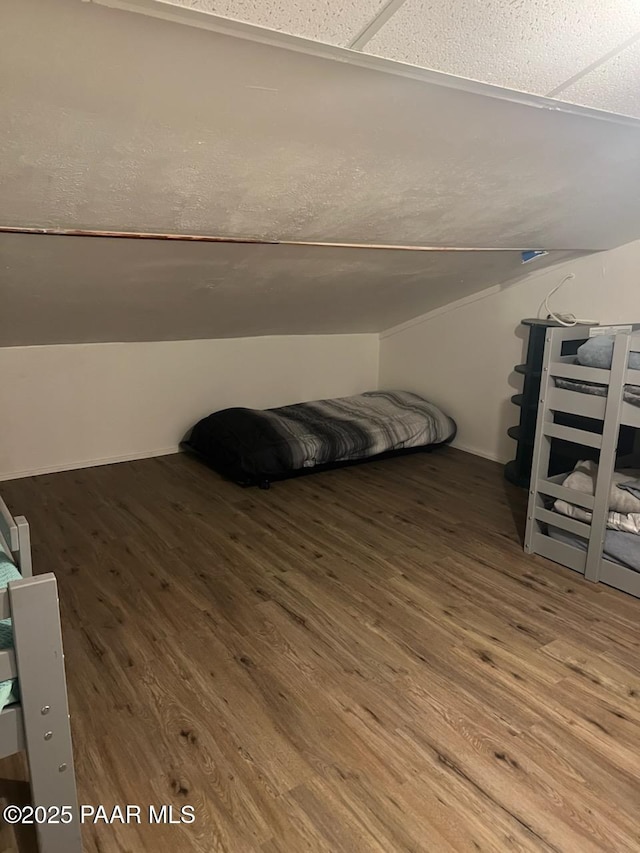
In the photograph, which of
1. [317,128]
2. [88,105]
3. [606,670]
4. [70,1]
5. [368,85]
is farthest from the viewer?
[606,670]

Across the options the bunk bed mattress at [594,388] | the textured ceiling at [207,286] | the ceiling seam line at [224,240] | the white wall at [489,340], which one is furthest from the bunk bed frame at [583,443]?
the textured ceiling at [207,286]

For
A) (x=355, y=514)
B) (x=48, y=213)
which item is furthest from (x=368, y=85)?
(x=355, y=514)

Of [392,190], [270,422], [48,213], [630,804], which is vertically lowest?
[630,804]

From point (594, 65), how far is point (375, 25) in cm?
64

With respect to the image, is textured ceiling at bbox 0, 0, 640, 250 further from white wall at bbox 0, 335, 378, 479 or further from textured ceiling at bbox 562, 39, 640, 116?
white wall at bbox 0, 335, 378, 479

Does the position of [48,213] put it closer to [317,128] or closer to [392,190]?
[317,128]

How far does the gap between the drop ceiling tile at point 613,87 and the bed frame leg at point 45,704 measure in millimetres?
1775

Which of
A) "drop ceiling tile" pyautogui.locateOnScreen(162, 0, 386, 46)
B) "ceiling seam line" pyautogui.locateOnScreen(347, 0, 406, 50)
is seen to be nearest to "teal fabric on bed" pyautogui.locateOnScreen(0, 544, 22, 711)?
"drop ceiling tile" pyautogui.locateOnScreen(162, 0, 386, 46)

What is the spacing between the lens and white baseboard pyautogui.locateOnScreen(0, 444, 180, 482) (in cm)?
356

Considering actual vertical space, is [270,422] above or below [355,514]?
above

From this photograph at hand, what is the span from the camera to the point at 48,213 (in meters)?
1.89

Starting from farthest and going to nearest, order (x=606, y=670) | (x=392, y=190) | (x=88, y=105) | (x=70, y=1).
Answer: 1. (x=392, y=190)
2. (x=606, y=670)
3. (x=88, y=105)
4. (x=70, y=1)

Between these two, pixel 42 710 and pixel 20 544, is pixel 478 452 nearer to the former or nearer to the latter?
pixel 20 544

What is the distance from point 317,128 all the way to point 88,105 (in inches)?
23.5
